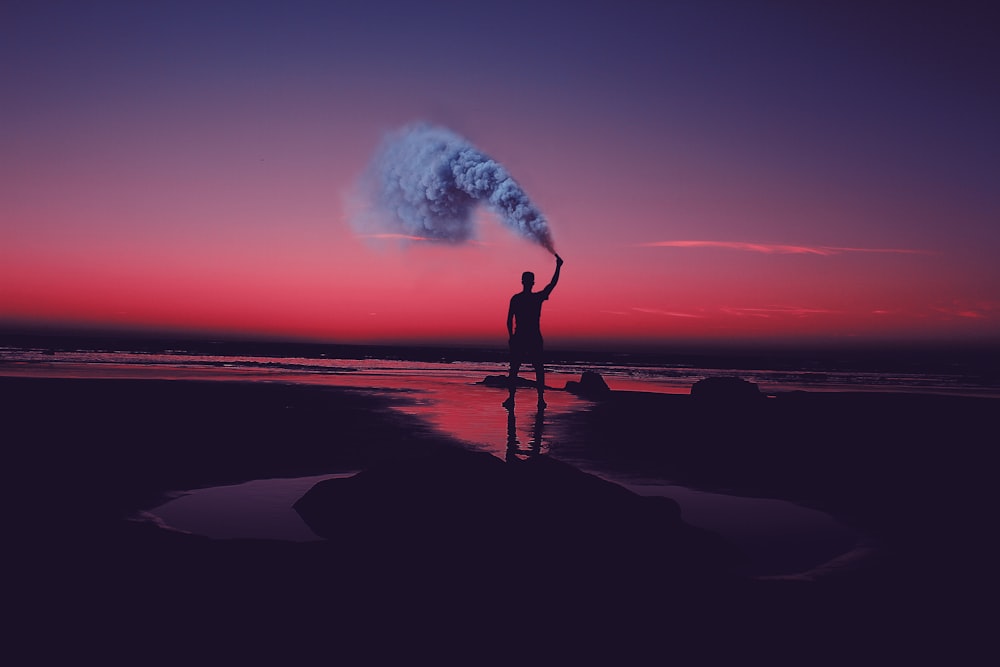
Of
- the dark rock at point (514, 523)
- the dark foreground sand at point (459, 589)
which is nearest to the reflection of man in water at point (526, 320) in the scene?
the dark foreground sand at point (459, 589)

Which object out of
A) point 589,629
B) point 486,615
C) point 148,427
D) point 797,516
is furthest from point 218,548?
point 148,427

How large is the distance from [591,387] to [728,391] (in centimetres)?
669

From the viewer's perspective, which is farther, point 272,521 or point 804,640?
point 272,521

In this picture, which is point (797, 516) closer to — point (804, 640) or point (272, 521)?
point (804, 640)

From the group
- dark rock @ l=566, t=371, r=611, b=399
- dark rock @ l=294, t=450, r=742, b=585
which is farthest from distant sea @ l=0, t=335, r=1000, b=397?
dark rock @ l=294, t=450, r=742, b=585

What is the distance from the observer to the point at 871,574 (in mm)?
6109

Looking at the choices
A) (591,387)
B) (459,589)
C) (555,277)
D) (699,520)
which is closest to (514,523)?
(459,589)

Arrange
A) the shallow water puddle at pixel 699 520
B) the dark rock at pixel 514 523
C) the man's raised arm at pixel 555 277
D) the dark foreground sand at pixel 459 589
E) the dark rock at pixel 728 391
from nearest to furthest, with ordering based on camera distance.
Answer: the dark foreground sand at pixel 459 589
the dark rock at pixel 514 523
the shallow water puddle at pixel 699 520
the man's raised arm at pixel 555 277
the dark rock at pixel 728 391

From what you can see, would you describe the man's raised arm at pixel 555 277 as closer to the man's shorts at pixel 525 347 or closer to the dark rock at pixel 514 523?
the man's shorts at pixel 525 347

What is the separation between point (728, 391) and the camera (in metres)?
23.6

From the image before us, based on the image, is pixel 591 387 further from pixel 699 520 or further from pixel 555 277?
pixel 699 520

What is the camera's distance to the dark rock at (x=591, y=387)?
91.6 feet

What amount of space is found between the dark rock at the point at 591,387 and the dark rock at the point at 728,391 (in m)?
4.18

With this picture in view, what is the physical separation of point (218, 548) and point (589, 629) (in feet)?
11.5
